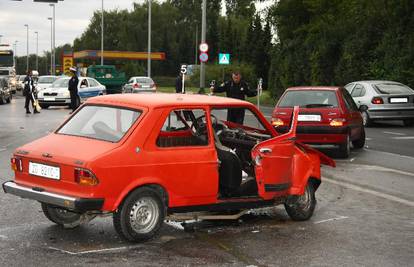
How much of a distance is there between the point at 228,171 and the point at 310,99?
7.42m

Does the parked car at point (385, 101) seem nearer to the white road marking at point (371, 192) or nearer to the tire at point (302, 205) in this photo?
the white road marking at point (371, 192)

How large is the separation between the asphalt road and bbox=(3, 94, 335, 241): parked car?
22cm

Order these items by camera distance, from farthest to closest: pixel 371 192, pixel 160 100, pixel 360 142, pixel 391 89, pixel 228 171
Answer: pixel 391 89 < pixel 360 142 < pixel 371 192 < pixel 228 171 < pixel 160 100

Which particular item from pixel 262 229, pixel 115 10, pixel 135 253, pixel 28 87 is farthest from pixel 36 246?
pixel 115 10

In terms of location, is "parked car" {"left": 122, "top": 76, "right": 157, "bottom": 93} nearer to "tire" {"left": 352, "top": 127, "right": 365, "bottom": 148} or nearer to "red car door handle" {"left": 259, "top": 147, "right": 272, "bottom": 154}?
"tire" {"left": 352, "top": 127, "right": 365, "bottom": 148}

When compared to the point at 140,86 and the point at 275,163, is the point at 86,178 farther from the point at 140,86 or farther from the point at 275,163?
the point at 140,86

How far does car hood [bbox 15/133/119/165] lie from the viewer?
21.2 ft

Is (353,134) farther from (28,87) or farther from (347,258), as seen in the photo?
(28,87)

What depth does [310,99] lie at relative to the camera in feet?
47.3

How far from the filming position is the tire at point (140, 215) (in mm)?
6543

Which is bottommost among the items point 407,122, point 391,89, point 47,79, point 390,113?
point 407,122

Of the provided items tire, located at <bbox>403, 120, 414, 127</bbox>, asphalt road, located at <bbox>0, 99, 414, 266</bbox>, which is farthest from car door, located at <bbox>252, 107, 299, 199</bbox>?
tire, located at <bbox>403, 120, 414, 127</bbox>

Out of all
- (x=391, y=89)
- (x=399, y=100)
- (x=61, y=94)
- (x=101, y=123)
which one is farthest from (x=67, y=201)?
(x=61, y=94)

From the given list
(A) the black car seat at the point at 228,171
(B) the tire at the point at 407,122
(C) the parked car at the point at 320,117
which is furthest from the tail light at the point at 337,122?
(B) the tire at the point at 407,122
